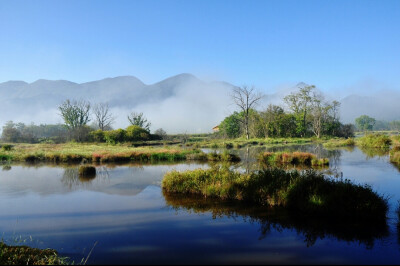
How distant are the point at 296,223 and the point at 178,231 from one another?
12.1 feet

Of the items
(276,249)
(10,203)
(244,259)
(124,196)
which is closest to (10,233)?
(10,203)

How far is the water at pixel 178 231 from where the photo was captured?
686 centimetres

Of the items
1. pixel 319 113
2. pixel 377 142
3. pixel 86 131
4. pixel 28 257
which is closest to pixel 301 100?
pixel 319 113

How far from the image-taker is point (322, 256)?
22.1ft

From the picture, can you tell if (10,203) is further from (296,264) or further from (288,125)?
(288,125)

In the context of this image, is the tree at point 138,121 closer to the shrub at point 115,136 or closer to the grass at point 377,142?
the shrub at point 115,136

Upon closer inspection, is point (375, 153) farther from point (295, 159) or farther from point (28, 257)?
point (28, 257)

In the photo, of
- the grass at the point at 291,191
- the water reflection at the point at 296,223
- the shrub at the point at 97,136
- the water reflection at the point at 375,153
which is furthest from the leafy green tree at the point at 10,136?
the water reflection at the point at 375,153

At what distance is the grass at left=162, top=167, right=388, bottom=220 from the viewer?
368 inches

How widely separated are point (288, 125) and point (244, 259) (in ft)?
184

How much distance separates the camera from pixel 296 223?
8.95 metres

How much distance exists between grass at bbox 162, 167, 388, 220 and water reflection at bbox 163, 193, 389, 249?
0.49 metres

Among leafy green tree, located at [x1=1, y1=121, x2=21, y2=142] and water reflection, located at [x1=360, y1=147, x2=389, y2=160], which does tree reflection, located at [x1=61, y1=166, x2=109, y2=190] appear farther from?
leafy green tree, located at [x1=1, y1=121, x2=21, y2=142]

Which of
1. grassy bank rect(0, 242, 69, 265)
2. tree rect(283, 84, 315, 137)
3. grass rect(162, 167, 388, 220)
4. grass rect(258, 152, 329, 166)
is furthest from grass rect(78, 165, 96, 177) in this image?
tree rect(283, 84, 315, 137)
